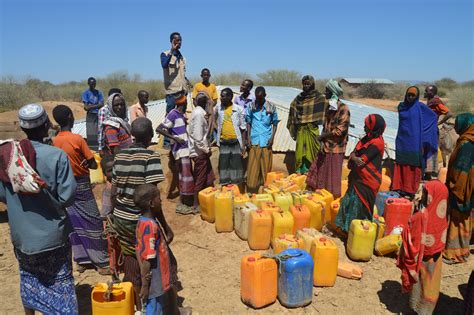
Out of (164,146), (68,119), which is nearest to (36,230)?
(68,119)

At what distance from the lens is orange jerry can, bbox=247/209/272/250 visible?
4793 millimetres

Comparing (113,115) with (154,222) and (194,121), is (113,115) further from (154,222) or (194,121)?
(154,222)

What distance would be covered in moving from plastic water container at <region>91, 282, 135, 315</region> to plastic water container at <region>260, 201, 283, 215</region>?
2.27 metres

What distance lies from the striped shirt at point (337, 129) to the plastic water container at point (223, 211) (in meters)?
1.83

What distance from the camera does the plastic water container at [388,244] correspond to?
15.3 feet

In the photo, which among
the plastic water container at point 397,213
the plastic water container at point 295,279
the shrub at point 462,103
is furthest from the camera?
the shrub at point 462,103

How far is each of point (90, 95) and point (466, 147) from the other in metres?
7.83

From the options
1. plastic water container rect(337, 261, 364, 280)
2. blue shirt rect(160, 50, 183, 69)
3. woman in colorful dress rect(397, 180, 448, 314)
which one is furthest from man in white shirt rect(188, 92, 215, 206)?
woman in colorful dress rect(397, 180, 448, 314)

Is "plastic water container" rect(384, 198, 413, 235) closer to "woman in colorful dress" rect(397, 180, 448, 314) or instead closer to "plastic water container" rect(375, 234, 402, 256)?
"plastic water container" rect(375, 234, 402, 256)

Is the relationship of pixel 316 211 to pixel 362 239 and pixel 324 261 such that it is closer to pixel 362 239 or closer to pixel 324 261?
pixel 362 239

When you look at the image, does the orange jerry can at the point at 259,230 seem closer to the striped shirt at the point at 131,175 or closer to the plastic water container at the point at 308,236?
the plastic water container at the point at 308,236

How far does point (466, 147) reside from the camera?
4.22m

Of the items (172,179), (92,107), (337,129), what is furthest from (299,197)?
(92,107)

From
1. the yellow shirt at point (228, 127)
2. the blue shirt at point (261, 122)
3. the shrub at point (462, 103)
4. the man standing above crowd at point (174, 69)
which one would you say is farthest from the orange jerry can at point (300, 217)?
the shrub at point (462, 103)
